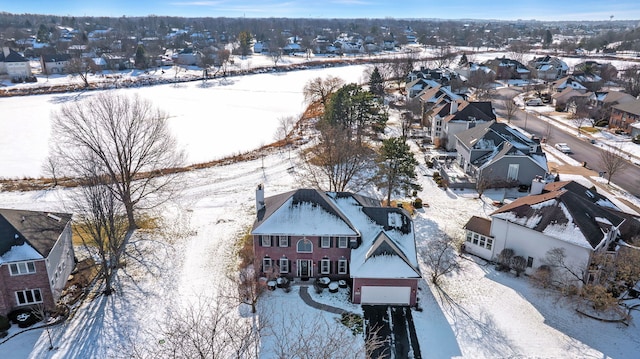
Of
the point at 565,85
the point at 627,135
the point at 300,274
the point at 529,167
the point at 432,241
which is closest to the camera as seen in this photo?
the point at 300,274

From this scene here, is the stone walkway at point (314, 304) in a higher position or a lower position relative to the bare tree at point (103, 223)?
lower

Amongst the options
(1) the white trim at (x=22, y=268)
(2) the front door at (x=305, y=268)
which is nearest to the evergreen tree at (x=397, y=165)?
(2) the front door at (x=305, y=268)

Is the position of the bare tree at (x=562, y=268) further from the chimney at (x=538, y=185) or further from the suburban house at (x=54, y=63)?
the suburban house at (x=54, y=63)

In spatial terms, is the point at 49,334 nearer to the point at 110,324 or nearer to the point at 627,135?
the point at 110,324

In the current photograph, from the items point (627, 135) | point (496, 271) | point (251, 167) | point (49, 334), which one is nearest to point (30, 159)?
point (251, 167)

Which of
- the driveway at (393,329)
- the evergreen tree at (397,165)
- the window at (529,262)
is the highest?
the evergreen tree at (397,165)
